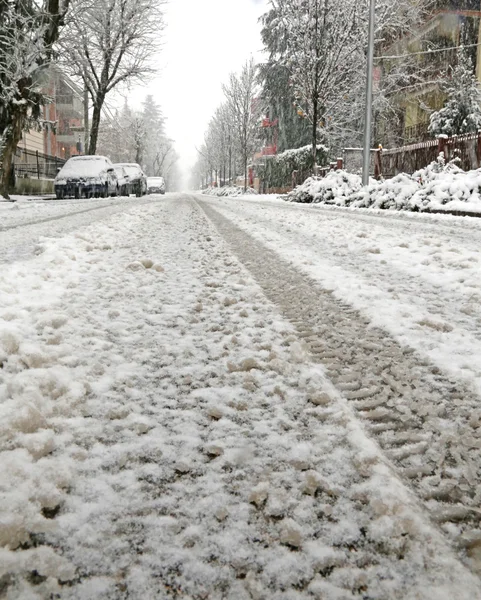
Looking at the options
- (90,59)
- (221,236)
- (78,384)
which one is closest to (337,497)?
(78,384)

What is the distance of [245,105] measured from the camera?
1473 inches

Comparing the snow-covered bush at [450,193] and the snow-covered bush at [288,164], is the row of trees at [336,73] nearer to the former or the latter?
the snow-covered bush at [288,164]

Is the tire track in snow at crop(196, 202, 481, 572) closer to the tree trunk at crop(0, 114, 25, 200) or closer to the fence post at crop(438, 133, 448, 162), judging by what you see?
the fence post at crop(438, 133, 448, 162)

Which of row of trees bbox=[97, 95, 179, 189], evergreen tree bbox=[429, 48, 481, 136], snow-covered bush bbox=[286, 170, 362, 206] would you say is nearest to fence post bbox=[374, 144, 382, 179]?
snow-covered bush bbox=[286, 170, 362, 206]

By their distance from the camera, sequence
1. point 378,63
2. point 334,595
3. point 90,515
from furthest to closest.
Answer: point 378,63
point 90,515
point 334,595

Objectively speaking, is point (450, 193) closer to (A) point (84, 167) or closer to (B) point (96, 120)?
(A) point (84, 167)

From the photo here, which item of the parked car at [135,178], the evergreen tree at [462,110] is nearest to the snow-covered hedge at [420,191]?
the evergreen tree at [462,110]

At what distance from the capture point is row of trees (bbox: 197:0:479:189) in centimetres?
1866

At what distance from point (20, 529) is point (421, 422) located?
82cm

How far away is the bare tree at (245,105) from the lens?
3675cm

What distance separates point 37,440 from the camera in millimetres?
918

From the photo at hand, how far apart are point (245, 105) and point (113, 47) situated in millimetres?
17010

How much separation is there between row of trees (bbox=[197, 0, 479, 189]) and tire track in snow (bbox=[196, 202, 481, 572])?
1857 cm

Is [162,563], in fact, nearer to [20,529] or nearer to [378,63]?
[20,529]
